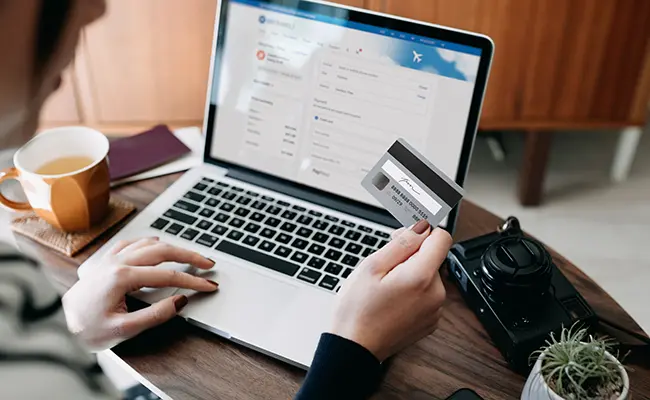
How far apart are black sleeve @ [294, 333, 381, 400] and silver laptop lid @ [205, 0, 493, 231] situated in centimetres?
28

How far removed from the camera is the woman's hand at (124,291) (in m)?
0.73

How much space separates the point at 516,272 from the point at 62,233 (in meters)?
0.58

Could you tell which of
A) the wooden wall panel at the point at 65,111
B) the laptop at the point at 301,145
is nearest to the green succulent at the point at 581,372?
the laptop at the point at 301,145

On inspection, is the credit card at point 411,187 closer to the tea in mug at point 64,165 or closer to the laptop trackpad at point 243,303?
the laptop trackpad at point 243,303

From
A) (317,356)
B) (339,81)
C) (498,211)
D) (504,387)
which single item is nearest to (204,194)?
(339,81)

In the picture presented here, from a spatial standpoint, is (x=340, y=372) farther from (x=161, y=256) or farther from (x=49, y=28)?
(x=49, y=28)

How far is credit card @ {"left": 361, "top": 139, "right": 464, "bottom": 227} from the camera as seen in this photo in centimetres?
72

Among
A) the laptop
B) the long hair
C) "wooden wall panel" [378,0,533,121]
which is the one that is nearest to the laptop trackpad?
the laptop

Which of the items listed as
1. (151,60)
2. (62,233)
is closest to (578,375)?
(62,233)

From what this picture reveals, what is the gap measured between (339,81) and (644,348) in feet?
1.61

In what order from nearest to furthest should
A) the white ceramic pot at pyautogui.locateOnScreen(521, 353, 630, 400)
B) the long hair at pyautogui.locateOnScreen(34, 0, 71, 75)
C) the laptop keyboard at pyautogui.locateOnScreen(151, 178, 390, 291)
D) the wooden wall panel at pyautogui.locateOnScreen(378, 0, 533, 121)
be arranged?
the long hair at pyautogui.locateOnScreen(34, 0, 71, 75), the white ceramic pot at pyautogui.locateOnScreen(521, 353, 630, 400), the laptop keyboard at pyautogui.locateOnScreen(151, 178, 390, 291), the wooden wall panel at pyautogui.locateOnScreen(378, 0, 533, 121)

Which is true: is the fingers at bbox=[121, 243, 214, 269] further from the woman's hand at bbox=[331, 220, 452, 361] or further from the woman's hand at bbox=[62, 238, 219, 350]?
the woman's hand at bbox=[331, 220, 452, 361]

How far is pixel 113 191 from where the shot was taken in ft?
3.23

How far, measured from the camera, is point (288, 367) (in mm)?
729
